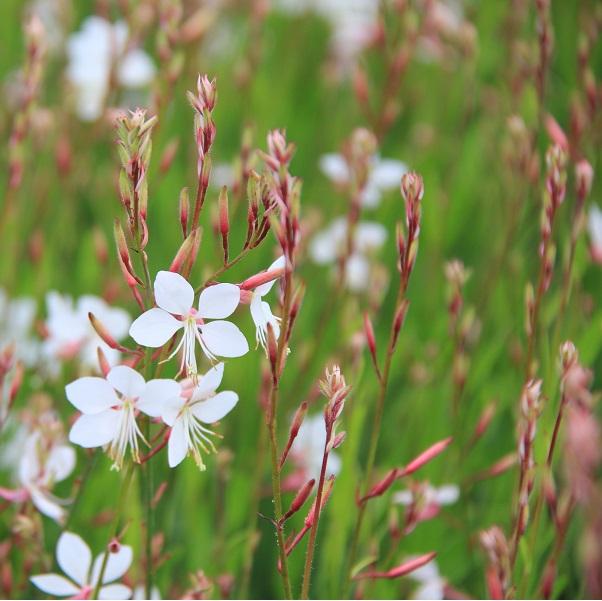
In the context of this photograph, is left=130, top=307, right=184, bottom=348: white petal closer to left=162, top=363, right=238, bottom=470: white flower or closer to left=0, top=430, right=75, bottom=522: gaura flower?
left=162, top=363, right=238, bottom=470: white flower

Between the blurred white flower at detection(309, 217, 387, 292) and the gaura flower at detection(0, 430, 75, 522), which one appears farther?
the blurred white flower at detection(309, 217, 387, 292)

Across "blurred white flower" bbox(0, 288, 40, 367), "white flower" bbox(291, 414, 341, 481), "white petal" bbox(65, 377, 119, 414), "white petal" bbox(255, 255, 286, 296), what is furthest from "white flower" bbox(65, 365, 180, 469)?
"blurred white flower" bbox(0, 288, 40, 367)

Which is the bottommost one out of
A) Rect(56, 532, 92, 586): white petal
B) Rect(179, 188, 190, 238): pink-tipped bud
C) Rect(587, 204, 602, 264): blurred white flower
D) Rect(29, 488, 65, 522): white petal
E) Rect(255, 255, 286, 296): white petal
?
Rect(56, 532, 92, 586): white petal

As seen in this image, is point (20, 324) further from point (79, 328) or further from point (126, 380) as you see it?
point (126, 380)

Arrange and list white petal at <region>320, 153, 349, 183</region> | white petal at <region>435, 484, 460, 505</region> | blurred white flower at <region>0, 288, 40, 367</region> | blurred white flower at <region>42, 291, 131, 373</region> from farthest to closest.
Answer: white petal at <region>320, 153, 349, 183</region>, blurred white flower at <region>0, 288, 40, 367</region>, blurred white flower at <region>42, 291, 131, 373</region>, white petal at <region>435, 484, 460, 505</region>

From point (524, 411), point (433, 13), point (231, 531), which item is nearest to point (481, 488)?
point (231, 531)

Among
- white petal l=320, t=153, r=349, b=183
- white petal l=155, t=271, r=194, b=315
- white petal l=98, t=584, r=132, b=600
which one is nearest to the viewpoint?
white petal l=155, t=271, r=194, b=315

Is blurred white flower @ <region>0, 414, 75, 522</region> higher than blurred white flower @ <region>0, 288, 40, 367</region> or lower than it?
lower

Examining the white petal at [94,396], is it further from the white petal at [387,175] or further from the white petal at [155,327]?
the white petal at [387,175]
